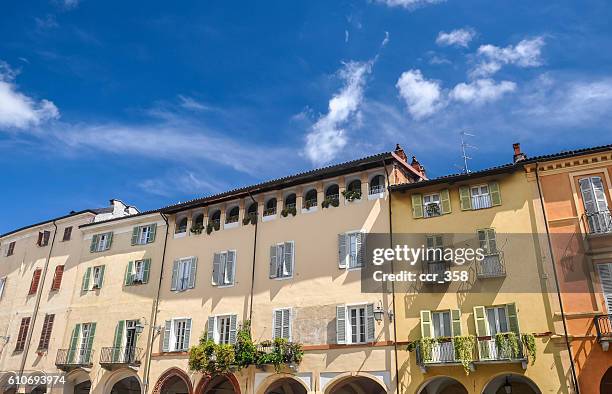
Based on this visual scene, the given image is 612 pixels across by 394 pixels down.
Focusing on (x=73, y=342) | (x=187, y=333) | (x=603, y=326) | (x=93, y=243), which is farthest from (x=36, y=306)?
(x=603, y=326)

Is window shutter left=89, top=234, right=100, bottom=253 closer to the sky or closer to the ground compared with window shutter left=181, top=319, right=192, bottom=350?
closer to the sky

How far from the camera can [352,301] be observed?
23875 mm

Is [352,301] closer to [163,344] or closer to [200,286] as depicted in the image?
[200,286]

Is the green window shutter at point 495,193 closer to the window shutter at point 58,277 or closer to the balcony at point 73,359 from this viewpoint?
the balcony at point 73,359

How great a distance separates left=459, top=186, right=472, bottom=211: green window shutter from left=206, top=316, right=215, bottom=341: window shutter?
13.5 metres

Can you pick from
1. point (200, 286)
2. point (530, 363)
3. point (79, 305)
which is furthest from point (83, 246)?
point (530, 363)

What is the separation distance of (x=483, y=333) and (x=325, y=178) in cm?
1050

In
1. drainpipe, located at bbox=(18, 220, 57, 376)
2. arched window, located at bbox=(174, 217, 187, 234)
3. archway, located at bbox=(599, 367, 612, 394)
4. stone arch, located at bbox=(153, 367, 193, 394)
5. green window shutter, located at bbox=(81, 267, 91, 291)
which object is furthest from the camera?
drainpipe, located at bbox=(18, 220, 57, 376)

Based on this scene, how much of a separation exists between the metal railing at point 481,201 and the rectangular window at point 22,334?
28743 mm

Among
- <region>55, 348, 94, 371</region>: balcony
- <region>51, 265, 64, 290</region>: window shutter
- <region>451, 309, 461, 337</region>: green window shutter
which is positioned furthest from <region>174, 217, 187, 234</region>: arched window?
<region>451, 309, 461, 337</region>: green window shutter

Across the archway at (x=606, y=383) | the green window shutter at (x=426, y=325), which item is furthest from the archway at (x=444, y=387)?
the archway at (x=606, y=383)

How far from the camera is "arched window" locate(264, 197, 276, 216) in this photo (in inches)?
1110

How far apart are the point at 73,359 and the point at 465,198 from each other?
77.4 feet

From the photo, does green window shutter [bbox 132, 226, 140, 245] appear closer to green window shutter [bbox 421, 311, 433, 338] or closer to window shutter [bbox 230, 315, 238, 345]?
window shutter [bbox 230, 315, 238, 345]
